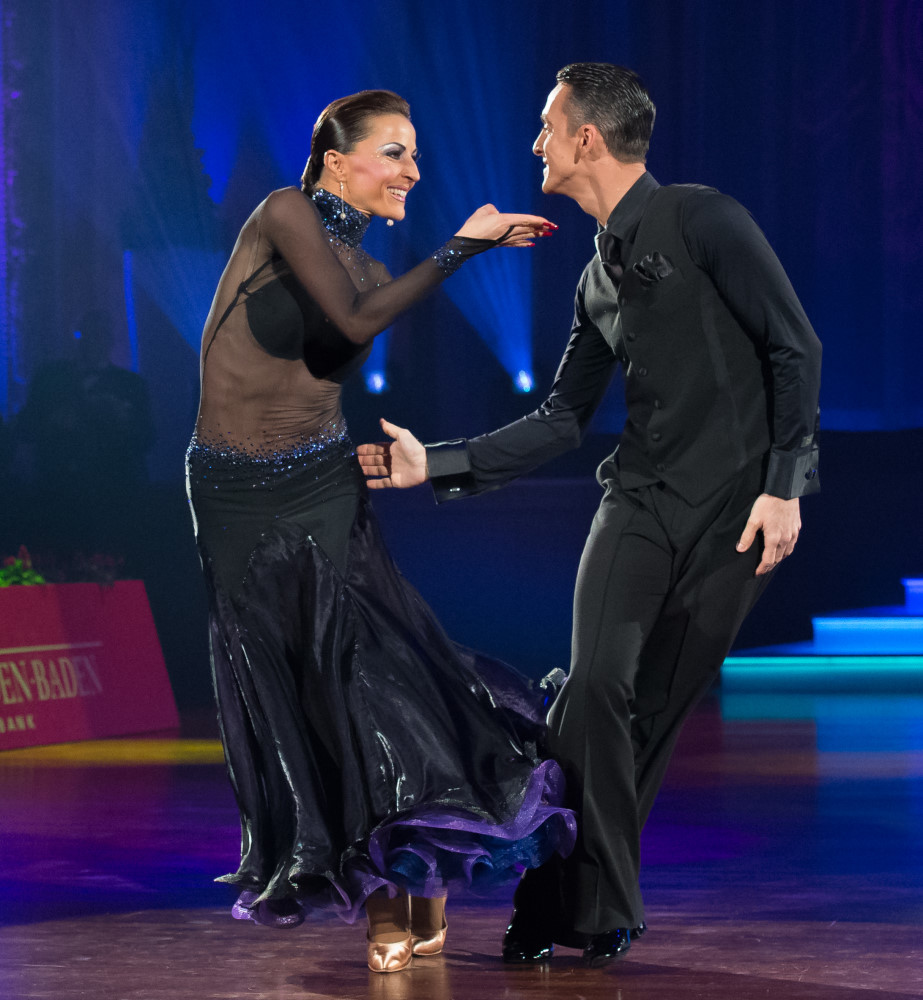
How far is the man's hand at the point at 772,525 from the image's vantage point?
229 cm

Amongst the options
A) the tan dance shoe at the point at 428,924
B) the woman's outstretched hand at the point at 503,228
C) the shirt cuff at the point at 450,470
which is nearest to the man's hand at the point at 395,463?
the shirt cuff at the point at 450,470

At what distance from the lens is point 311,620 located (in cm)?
235

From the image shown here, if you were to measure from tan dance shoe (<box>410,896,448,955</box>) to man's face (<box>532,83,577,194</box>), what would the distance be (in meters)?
1.28

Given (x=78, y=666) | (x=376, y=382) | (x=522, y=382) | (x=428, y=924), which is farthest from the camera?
(x=522, y=382)

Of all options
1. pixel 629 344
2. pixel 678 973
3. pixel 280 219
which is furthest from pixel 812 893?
pixel 280 219

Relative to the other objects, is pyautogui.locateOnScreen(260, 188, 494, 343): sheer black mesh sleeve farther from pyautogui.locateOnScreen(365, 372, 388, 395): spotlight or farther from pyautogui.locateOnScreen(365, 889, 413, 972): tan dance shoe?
pyautogui.locateOnScreen(365, 372, 388, 395): spotlight

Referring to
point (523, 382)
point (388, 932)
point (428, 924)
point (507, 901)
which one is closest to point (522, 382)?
point (523, 382)

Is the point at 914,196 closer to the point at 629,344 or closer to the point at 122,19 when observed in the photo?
the point at 122,19

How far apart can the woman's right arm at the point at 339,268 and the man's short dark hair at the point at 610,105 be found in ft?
0.80

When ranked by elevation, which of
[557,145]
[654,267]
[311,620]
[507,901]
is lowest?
[507,901]

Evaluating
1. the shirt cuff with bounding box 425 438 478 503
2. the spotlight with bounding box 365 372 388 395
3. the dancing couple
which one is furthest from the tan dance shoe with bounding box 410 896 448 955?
the spotlight with bounding box 365 372 388 395

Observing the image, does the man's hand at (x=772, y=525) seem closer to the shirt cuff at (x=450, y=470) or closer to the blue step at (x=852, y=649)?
the shirt cuff at (x=450, y=470)

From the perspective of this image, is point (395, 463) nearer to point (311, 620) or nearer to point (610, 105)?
point (311, 620)

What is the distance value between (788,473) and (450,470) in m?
0.64
